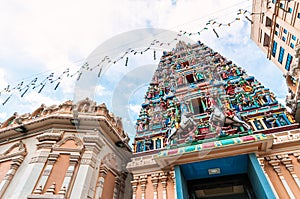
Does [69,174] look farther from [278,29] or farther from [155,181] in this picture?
[278,29]

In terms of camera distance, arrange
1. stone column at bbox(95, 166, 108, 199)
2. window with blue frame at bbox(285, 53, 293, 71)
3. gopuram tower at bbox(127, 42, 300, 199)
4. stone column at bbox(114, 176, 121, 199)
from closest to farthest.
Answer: gopuram tower at bbox(127, 42, 300, 199) < stone column at bbox(95, 166, 108, 199) < stone column at bbox(114, 176, 121, 199) < window with blue frame at bbox(285, 53, 293, 71)

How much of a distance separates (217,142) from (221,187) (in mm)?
2306

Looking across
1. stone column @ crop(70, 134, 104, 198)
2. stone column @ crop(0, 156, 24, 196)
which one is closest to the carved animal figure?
stone column @ crop(70, 134, 104, 198)

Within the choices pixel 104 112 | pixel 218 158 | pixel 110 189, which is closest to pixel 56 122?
pixel 104 112

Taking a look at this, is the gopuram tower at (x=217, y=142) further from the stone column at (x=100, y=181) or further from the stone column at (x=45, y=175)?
the stone column at (x=45, y=175)

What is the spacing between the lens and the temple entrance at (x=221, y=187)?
7.45 m

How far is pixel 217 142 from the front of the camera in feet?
22.5

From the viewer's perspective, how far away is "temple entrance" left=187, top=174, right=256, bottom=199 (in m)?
7.45

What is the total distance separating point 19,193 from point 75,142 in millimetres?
2694


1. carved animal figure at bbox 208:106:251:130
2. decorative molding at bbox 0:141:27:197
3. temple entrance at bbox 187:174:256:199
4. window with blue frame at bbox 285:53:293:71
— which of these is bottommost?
temple entrance at bbox 187:174:256:199

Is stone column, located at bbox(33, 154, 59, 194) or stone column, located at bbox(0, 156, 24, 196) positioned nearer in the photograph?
stone column, located at bbox(33, 154, 59, 194)

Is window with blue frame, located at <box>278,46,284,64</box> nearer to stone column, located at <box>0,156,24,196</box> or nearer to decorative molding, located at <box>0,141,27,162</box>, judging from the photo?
decorative molding, located at <box>0,141,27,162</box>

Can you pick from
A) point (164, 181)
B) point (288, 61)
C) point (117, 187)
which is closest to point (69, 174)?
point (117, 187)

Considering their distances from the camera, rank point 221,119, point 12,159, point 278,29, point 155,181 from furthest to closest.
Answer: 1. point 278,29
2. point 221,119
3. point 12,159
4. point 155,181
